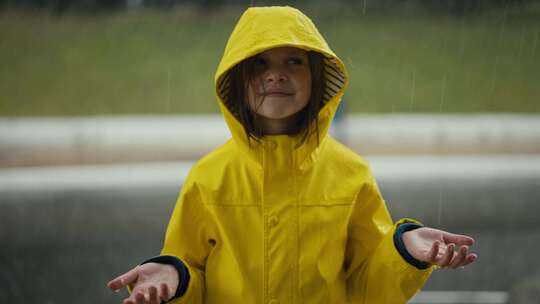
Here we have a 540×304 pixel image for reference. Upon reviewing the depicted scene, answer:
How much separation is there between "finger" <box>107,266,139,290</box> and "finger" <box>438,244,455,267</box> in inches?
15.2

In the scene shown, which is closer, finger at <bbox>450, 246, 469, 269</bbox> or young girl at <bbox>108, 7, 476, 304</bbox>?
finger at <bbox>450, 246, 469, 269</bbox>

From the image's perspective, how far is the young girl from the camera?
2.92ft

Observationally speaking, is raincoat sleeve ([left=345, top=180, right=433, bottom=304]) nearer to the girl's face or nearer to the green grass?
the girl's face

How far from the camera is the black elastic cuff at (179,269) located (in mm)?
866

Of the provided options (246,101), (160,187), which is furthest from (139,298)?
(160,187)

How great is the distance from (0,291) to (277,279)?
4.13ft

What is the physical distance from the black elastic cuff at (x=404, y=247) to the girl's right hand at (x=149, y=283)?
1.01 feet

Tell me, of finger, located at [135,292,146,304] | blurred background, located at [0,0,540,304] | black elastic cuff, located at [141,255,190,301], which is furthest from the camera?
blurred background, located at [0,0,540,304]

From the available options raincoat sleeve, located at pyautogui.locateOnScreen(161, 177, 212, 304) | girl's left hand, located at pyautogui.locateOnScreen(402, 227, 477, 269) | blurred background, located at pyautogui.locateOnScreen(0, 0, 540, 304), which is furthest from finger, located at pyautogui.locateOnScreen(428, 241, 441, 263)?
blurred background, located at pyautogui.locateOnScreen(0, 0, 540, 304)

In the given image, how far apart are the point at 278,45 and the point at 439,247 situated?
34 cm

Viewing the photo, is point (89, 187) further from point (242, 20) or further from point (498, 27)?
point (498, 27)

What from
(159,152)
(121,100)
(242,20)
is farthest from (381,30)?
(242,20)

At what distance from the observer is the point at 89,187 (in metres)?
1.85

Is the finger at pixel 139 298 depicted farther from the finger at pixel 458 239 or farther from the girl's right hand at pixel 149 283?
the finger at pixel 458 239
